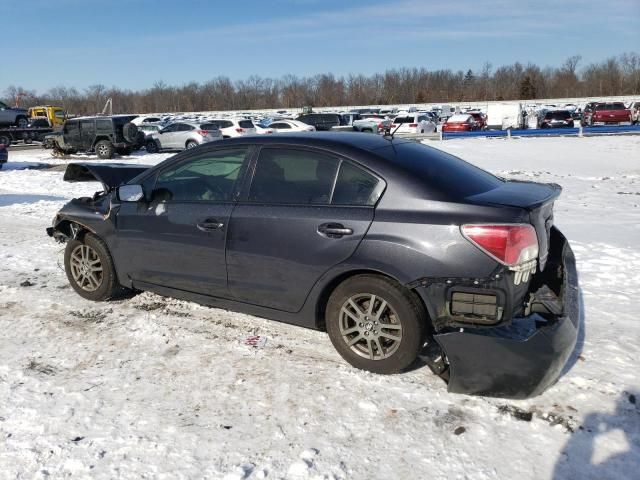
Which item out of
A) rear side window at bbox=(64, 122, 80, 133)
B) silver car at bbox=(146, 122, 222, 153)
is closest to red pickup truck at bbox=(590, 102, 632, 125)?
silver car at bbox=(146, 122, 222, 153)

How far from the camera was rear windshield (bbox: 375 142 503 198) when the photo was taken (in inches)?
136

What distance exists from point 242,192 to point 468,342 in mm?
1977

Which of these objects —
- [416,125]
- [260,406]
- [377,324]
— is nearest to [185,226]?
[260,406]

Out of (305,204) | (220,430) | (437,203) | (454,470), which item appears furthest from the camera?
(305,204)

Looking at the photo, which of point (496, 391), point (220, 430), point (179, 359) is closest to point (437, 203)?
point (496, 391)

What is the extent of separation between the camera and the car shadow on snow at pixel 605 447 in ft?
8.66

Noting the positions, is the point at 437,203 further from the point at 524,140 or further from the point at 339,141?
the point at 524,140

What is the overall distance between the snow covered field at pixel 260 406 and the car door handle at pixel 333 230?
953 millimetres

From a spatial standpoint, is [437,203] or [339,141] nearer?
[437,203]

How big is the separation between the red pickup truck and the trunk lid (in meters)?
35.1

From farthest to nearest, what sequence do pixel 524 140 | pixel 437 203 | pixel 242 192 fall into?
pixel 524 140
pixel 242 192
pixel 437 203

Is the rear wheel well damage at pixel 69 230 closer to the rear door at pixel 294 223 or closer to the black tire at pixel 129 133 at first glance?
the rear door at pixel 294 223

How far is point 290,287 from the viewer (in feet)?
12.4

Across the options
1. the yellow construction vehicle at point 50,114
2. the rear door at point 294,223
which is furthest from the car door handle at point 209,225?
the yellow construction vehicle at point 50,114
